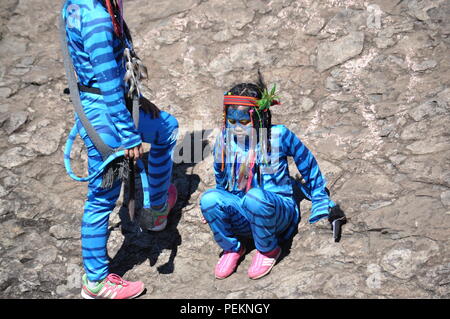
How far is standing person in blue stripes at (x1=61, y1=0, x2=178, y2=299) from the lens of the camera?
3139mm

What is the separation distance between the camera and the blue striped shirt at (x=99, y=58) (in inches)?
123

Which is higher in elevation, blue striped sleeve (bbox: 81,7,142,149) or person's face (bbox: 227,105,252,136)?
blue striped sleeve (bbox: 81,7,142,149)

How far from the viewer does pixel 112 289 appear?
3.68 metres

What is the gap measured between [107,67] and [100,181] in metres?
0.71

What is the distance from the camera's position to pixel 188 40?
5516mm

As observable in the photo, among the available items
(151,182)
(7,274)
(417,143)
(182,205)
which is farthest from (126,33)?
(417,143)

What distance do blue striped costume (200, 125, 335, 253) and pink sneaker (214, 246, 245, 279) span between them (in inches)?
1.9

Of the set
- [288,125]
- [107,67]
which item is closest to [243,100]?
[107,67]

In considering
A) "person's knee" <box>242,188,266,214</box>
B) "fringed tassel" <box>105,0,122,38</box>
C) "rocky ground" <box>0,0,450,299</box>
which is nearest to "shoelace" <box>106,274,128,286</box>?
"rocky ground" <box>0,0,450,299</box>

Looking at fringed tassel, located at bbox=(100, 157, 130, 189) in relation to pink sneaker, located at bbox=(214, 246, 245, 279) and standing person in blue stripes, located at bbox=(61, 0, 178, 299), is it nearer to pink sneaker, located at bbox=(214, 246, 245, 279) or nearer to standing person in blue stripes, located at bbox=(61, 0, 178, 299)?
standing person in blue stripes, located at bbox=(61, 0, 178, 299)

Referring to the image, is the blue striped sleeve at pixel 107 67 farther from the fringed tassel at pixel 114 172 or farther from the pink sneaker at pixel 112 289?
the pink sneaker at pixel 112 289

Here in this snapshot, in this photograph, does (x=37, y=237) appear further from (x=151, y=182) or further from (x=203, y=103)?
(x=203, y=103)

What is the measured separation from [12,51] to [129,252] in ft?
8.94

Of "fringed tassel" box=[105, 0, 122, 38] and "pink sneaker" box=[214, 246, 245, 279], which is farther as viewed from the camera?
"pink sneaker" box=[214, 246, 245, 279]
